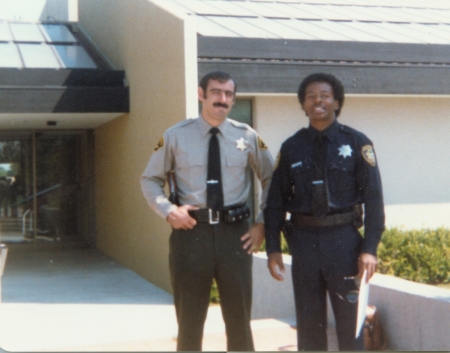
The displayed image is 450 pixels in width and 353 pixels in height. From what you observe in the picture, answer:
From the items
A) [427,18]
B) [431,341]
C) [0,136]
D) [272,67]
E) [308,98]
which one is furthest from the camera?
[0,136]

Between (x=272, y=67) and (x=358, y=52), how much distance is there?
1.07m

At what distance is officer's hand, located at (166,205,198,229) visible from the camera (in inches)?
128

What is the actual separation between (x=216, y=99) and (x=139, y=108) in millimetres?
4317

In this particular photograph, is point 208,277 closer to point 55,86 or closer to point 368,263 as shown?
point 368,263

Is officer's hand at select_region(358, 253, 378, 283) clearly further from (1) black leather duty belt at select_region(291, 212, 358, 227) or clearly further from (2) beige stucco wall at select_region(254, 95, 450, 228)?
(2) beige stucco wall at select_region(254, 95, 450, 228)

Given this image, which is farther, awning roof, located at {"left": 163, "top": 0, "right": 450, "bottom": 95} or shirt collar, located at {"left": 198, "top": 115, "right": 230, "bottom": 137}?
awning roof, located at {"left": 163, "top": 0, "right": 450, "bottom": 95}

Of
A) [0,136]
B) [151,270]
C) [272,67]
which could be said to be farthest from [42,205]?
[272,67]

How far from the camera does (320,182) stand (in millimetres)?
3182

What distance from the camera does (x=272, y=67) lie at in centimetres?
684

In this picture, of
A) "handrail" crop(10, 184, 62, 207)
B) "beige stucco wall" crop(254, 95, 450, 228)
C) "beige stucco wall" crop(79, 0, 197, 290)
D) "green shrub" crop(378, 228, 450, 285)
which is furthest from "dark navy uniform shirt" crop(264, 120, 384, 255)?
"handrail" crop(10, 184, 62, 207)

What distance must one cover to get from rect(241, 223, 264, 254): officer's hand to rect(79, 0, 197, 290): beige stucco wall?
3003 millimetres

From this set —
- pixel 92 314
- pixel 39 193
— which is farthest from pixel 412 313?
pixel 39 193

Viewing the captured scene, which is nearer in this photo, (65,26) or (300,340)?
(300,340)

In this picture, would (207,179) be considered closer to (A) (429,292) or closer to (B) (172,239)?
(B) (172,239)
